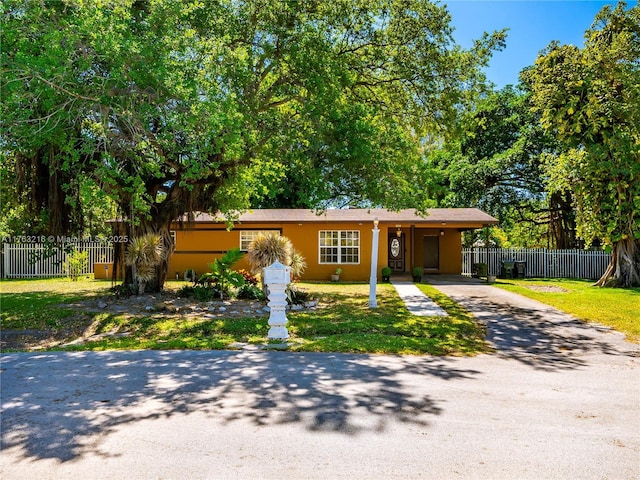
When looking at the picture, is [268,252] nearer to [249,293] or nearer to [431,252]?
[249,293]

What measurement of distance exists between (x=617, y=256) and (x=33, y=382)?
66.8 feet

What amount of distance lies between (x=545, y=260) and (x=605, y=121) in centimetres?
940

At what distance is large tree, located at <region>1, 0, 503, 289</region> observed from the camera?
330 inches

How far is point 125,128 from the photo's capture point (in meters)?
9.77

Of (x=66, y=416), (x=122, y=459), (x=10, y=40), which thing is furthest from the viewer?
(x=10, y=40)

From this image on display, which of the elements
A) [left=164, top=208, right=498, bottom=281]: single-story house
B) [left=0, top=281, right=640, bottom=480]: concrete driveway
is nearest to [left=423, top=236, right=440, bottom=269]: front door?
[left=164, top=208, right=498, bottom=281]: single-story house

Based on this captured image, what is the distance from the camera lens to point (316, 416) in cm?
414

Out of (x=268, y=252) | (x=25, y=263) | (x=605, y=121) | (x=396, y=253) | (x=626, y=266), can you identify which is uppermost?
(x=605, y=121)

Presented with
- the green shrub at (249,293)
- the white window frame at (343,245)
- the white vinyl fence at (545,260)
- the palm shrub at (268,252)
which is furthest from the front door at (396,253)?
the green shrub at (249,293)

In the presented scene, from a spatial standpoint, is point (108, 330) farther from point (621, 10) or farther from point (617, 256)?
point (621, 10)

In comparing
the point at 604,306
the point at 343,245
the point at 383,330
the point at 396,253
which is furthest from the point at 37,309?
the point at 396,253

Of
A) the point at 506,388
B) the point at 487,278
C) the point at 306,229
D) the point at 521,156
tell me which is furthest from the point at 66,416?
the point at 521,156

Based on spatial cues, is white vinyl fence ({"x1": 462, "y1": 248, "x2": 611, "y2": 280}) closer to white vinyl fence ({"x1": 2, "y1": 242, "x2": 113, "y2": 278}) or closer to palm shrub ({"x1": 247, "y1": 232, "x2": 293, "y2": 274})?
palm shrub ({"x1": 247, "y1": 232, "x2": 293, "y2": 274})

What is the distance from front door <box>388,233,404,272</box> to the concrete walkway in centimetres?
586
